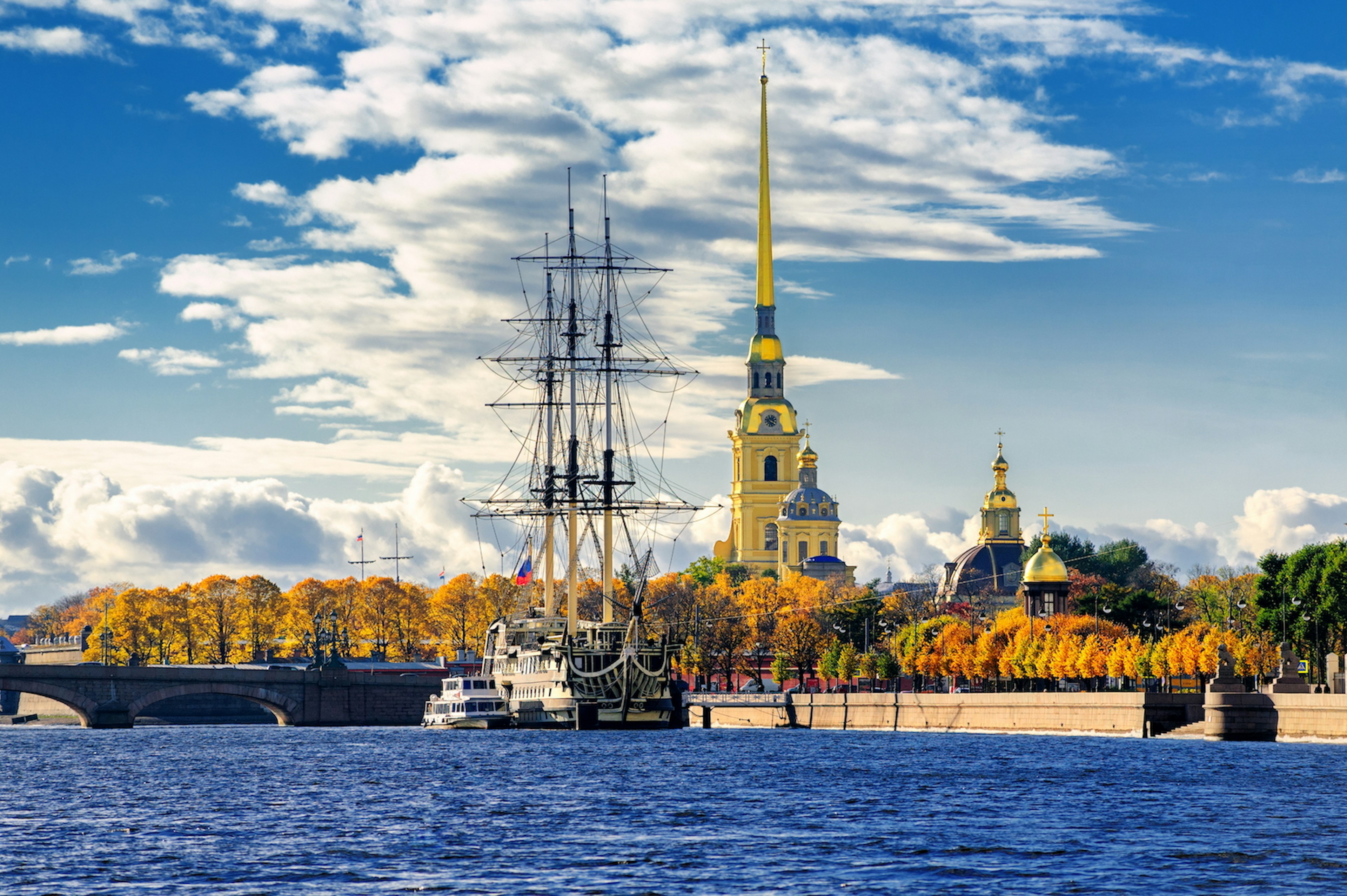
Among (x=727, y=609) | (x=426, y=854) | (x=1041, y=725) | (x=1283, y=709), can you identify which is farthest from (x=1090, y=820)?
(x=727, y=609)

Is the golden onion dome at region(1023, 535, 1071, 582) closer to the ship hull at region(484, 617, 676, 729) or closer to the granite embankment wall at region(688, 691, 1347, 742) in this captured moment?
the granite embankment wall at region(688, 691, 1347, 742)

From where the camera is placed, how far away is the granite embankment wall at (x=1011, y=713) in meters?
87.3

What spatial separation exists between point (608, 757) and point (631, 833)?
3918cm

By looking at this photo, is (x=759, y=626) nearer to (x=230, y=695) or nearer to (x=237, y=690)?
(x=230, y=695)

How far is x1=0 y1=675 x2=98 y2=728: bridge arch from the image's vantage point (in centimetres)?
13588

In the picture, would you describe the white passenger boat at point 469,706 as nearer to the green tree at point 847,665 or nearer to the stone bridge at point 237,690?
the stone bridge at point 237,690

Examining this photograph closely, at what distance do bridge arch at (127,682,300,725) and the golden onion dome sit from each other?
59220mm

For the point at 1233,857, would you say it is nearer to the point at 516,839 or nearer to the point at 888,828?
the point at 888,828

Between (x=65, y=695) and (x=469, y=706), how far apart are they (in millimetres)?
30392

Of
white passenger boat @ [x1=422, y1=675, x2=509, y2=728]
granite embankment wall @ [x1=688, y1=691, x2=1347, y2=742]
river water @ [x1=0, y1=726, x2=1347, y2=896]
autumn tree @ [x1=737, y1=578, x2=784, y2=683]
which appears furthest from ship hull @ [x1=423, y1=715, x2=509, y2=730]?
river water @ [x1=0, y1=726, x2=1347, y2=896]

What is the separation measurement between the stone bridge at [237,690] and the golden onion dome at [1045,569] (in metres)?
48.9

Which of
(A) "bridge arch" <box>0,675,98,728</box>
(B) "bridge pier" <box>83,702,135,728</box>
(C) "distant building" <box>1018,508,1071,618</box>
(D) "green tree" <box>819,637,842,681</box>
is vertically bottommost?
(B) "bridge pier" <box>83,702,135,728</box>

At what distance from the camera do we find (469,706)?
442 ft

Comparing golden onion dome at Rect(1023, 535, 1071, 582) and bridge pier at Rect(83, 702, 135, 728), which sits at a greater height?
golden onion dome at Rect(1023, 535, 1071, 582)
